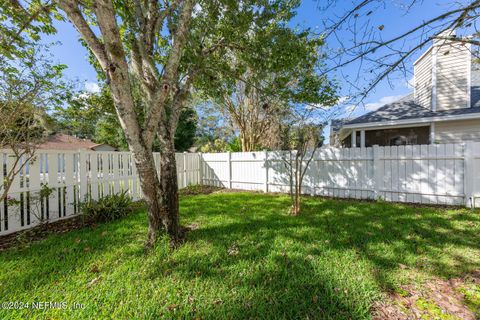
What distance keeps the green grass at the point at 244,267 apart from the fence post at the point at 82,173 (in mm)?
1339

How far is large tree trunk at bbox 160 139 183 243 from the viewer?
2.94 metres

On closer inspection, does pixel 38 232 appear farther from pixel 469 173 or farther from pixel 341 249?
pixel 469 173

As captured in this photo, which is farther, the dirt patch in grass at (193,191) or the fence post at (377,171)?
the dirt patch in grass at (193,191)

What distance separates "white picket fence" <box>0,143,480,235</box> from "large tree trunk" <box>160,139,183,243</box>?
2782 millimetres

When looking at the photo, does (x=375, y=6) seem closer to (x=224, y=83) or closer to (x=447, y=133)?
(x=224, y=83)

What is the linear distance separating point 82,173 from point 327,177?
6684mm

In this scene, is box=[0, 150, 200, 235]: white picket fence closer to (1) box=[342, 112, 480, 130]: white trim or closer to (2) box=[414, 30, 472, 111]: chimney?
(1) box=[342, 112, 480, 130]: white trim

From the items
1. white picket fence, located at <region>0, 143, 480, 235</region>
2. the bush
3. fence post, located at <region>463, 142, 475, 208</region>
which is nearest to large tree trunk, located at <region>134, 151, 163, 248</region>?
the bush

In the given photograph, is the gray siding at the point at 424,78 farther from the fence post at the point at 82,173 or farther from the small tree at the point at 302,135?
the fence post at the point at 82,173

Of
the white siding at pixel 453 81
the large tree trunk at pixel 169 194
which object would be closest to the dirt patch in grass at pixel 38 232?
the large tree trunk at pixel 169 194

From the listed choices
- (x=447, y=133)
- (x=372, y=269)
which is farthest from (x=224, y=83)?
(x=447, y=133)

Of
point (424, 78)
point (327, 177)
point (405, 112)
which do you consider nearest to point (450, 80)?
point (424, 78)

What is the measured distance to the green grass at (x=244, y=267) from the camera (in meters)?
1.77

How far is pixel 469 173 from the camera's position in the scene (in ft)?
14.2
